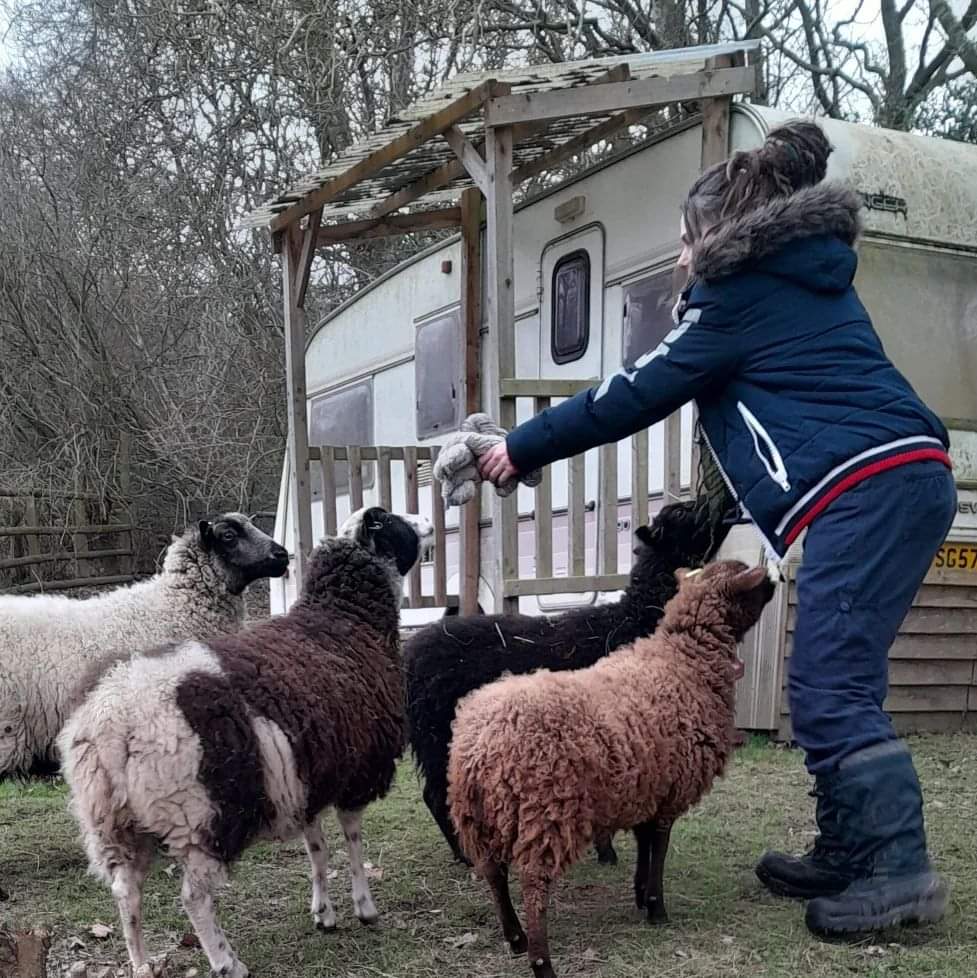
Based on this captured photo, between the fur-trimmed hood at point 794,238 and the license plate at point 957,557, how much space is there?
4.18 m

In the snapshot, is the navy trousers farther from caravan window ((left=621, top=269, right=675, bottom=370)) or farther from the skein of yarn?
caravan window ((left=621, top=269, right=675, bottom=370))

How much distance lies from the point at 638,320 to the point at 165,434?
12.3m

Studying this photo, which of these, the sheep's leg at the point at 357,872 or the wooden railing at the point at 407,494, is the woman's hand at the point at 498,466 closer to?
the sheep's leg at the point at 357,872

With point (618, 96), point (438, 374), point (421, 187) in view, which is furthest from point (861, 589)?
point (421, 187)

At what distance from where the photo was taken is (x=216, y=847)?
3.30m

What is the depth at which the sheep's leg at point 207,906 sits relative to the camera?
130 inches

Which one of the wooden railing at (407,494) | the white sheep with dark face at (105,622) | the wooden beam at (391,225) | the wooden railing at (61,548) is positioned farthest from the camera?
the wooden railing at (61,548)

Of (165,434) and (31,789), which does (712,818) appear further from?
(165,434)

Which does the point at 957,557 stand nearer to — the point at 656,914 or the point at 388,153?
the point at 656,914

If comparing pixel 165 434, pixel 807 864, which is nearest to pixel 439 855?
pixel 807 864

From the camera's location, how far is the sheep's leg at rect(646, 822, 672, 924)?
372 centimetres

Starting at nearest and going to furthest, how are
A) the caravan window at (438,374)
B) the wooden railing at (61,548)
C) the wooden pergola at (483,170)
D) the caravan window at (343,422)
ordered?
the wooden pergola at (483,170)
the caravan window at (438,374)
the caravan window at (343,422)
the wooden railing at (61,548)

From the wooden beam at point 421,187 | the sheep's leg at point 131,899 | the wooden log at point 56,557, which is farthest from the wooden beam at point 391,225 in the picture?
the wooden log at point 56,557

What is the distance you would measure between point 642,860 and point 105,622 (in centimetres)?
264
